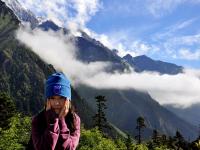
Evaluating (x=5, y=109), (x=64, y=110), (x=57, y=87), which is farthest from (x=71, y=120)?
(x=5, y=109)

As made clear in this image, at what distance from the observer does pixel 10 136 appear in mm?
45781

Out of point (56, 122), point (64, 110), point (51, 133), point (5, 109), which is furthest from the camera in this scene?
point (5, 109)

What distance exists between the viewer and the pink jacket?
5195 millimetres

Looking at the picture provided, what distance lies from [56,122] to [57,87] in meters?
0.45

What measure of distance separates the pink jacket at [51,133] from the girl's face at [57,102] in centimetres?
7

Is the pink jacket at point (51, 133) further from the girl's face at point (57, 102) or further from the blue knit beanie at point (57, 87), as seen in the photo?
the blue knit beanie at point (57, 87)

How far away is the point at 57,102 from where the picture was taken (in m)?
5.56

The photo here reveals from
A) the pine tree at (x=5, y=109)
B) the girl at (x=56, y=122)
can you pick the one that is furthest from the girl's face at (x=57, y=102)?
the pine tree at (x=5, y=109)

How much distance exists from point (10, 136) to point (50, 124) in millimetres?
41514

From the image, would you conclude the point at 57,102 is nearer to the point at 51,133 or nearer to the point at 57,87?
the point at 57,87

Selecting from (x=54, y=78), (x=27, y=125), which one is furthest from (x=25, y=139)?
(x=54, y=78)

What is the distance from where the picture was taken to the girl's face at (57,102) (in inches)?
218

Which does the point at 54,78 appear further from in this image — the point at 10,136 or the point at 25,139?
the point at 25,139

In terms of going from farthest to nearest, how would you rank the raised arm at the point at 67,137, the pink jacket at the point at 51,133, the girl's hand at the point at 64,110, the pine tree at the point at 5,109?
the pine tree at the point at 5,109 → the girl's hand at the point at 64,110 → the raised arm at the point at 67,137 → the pink jacket at the point at 51,133
